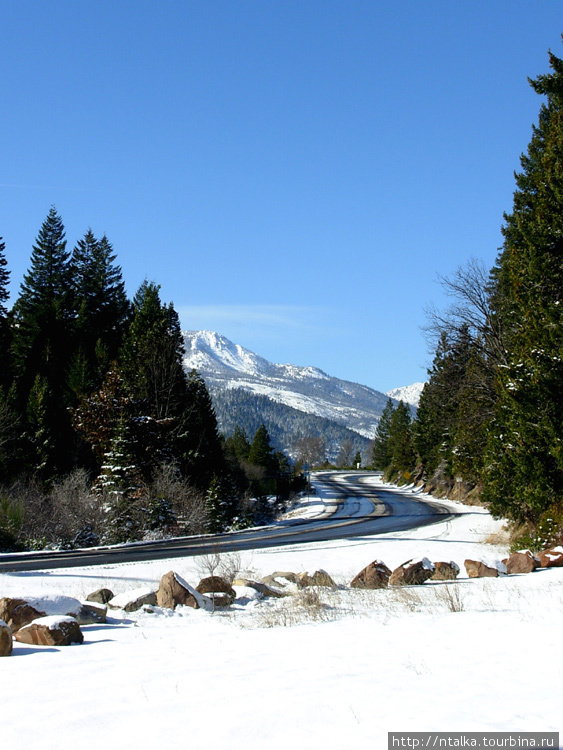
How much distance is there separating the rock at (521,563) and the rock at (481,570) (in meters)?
0.54

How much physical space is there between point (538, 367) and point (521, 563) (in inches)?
205

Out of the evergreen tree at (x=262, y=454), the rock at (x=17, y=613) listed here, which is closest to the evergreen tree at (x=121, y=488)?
the rock at (x=17, y=613)

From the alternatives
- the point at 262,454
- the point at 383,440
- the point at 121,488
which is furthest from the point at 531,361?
the point at 383,440

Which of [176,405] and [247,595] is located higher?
[176,405]

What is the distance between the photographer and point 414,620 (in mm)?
9133

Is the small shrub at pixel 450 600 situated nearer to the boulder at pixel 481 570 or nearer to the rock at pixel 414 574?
the rock at pixel 414 574

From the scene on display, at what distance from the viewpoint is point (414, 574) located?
43.8ft

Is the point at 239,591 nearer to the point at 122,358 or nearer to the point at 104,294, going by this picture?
the point at 122,358

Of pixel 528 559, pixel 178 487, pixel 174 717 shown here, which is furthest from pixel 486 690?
pixel 178 487

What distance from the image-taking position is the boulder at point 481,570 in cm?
1408

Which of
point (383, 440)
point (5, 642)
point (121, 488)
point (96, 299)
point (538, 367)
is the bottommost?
point (121, 488)

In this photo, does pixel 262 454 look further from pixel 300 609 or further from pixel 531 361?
pixel 300 609

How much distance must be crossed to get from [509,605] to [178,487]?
22705 mm

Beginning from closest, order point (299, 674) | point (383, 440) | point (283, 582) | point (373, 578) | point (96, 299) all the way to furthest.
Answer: point (299, 674)
point (373, 578)
point (283, 582)
point (96, 299)
point (383, 440)
